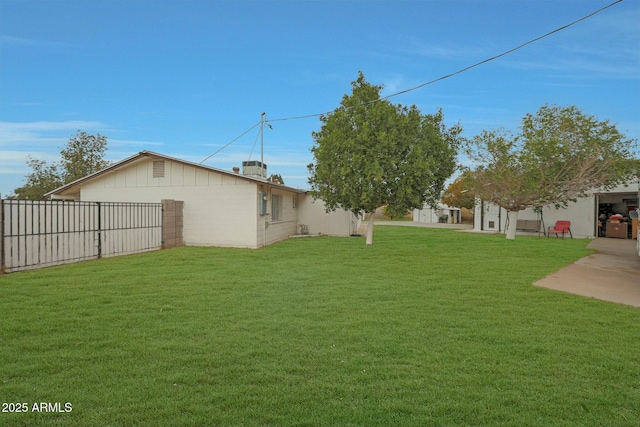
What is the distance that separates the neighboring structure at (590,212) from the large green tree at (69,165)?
27.8 metres

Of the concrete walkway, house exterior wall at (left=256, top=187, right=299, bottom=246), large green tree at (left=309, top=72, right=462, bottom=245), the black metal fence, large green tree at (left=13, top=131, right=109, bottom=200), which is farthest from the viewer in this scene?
large green tree at (left=13, top=131, right=109, bottom=200)

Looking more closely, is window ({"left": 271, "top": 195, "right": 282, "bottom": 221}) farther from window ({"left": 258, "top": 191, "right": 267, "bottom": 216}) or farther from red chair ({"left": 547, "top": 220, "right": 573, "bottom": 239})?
red chair ({"left": 547, "top": 220, "right": 573, "bottom": 239})

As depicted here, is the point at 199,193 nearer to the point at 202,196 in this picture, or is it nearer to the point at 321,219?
the point at 202,196

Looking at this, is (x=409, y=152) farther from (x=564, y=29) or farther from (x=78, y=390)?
(x=78, y=390)

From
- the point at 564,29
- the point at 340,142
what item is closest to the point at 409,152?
the point at 340,142

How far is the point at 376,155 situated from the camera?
12953 mm

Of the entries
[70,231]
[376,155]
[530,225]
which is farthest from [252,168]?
[530,225]

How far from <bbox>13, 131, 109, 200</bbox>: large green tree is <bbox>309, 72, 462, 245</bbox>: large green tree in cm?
2279

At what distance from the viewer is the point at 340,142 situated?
43.4 feet

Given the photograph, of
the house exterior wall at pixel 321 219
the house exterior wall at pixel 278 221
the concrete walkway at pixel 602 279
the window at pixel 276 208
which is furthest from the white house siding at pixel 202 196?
the concrete walkway at pixel 602 279

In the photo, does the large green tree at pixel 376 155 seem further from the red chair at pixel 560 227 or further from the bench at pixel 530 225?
the bench at pixel 530 225

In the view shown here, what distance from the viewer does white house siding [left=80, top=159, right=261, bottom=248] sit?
43.8ft

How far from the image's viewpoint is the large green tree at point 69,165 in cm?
2862

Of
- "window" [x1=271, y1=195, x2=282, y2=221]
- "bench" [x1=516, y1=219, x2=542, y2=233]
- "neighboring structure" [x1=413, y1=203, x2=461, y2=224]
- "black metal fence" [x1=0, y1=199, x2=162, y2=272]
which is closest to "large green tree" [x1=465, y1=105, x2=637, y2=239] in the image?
"bench" [x1=516, y1=219, x2=542, y2=233]
